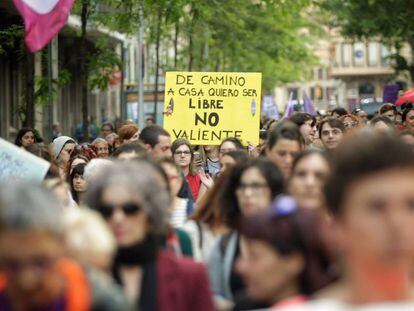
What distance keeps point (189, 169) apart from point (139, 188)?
7.87 meters

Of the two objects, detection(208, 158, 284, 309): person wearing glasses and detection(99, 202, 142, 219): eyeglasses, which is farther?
detection(208, 158, 284, 309): person wearing glasses

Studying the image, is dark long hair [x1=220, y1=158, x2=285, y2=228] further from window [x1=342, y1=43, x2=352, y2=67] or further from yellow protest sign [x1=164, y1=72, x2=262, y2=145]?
window [x1=342, y1=43, x2=352, y2=67]

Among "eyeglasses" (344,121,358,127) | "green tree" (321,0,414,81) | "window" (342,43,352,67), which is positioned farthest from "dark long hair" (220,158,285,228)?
"window" (342,43,352,67)

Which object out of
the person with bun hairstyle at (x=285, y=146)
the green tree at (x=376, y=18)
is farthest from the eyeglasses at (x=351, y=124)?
the green tree at (x=376, y=18)

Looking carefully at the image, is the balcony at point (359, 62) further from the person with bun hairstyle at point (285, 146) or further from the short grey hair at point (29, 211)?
the short grey hair at point (29, 211)

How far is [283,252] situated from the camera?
15.4 ft

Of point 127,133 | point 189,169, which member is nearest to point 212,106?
point 127,133

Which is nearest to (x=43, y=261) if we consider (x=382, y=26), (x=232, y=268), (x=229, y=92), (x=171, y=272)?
(x=171, y=272)

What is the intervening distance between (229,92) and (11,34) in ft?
10.4

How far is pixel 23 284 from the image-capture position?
13.9 ft

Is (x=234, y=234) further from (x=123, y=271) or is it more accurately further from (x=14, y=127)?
(x=14, y=127)

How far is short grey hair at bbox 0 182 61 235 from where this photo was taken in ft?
14.4

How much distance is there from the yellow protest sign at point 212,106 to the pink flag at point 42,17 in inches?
197

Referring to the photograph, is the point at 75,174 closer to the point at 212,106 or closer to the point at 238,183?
the point at 238,183
